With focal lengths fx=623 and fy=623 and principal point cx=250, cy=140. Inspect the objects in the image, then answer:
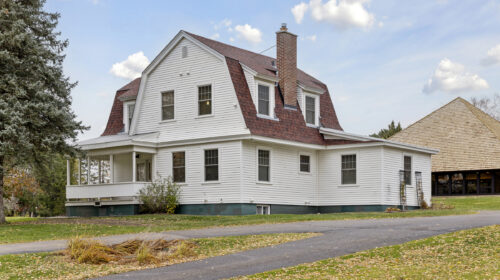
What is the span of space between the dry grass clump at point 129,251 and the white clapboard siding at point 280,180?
38.9 feet

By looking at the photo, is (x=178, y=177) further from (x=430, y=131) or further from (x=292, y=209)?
(x=430, y=131)

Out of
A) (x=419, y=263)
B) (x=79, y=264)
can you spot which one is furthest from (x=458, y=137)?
(x=79, y=264)

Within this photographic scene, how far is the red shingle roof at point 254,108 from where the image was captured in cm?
2669

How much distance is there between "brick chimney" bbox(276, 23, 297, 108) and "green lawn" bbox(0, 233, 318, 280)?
14693 mm

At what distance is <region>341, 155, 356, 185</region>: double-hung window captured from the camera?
29.0 m

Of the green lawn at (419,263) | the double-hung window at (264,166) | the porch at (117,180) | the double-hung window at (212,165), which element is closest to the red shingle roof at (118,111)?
the porch at (117,180)

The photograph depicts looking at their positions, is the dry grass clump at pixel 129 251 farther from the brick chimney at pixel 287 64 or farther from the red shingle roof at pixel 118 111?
the red shingle roof at pixel 118 111

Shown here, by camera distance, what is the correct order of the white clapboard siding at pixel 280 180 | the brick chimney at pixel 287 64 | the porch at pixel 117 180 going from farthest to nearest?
the brick chimney at pixel 287 64 < the porch at pixel 117 180 < the white clapboard siding at pixel 280 180

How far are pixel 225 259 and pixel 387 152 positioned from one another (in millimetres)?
17232

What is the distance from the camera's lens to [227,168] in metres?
26.2

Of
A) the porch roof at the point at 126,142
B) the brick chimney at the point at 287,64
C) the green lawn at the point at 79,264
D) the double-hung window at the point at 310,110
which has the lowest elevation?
the green lawn at the point at 79,264

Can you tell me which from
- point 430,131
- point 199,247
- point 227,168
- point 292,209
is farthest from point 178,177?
point 430,131

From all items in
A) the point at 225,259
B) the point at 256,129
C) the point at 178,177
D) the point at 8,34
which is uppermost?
the point at 8,34

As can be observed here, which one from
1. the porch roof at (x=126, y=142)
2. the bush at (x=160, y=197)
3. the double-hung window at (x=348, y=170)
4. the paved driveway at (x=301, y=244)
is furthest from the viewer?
the double-hung window at (x=348, y=170)
